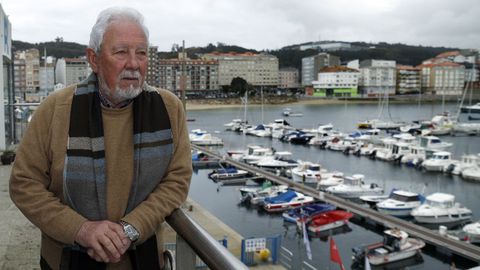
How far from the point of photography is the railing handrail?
814mm

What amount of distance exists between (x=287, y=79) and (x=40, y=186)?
3624 inches

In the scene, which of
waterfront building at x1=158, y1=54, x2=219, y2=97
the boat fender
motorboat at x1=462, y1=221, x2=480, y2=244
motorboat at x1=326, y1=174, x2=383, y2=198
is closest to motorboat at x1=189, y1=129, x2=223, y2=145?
the boat fender

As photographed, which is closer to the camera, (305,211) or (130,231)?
(130,231)

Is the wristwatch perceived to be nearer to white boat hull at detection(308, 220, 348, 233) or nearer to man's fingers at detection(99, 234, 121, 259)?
man's fingers at detection(99, 234, 121, 259)

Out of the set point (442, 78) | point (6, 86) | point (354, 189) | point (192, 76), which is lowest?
point (354, 189)

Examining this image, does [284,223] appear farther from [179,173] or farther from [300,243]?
[179,173]

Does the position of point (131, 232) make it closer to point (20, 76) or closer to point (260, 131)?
point (20, 76)

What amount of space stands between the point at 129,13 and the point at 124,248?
50 cm

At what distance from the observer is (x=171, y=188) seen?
1.12 metres

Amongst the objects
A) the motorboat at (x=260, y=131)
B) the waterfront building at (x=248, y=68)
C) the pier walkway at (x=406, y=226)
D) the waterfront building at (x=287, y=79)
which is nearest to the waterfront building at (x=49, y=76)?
the motorboat at (x=260, y=131)

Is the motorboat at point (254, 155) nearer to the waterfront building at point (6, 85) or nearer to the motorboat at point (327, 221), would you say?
the motorboat at point (327, 221)

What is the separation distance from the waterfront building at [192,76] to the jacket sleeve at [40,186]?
246ft

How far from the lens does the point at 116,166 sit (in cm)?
109

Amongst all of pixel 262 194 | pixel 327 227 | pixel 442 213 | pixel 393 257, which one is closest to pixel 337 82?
pixel 262 194
